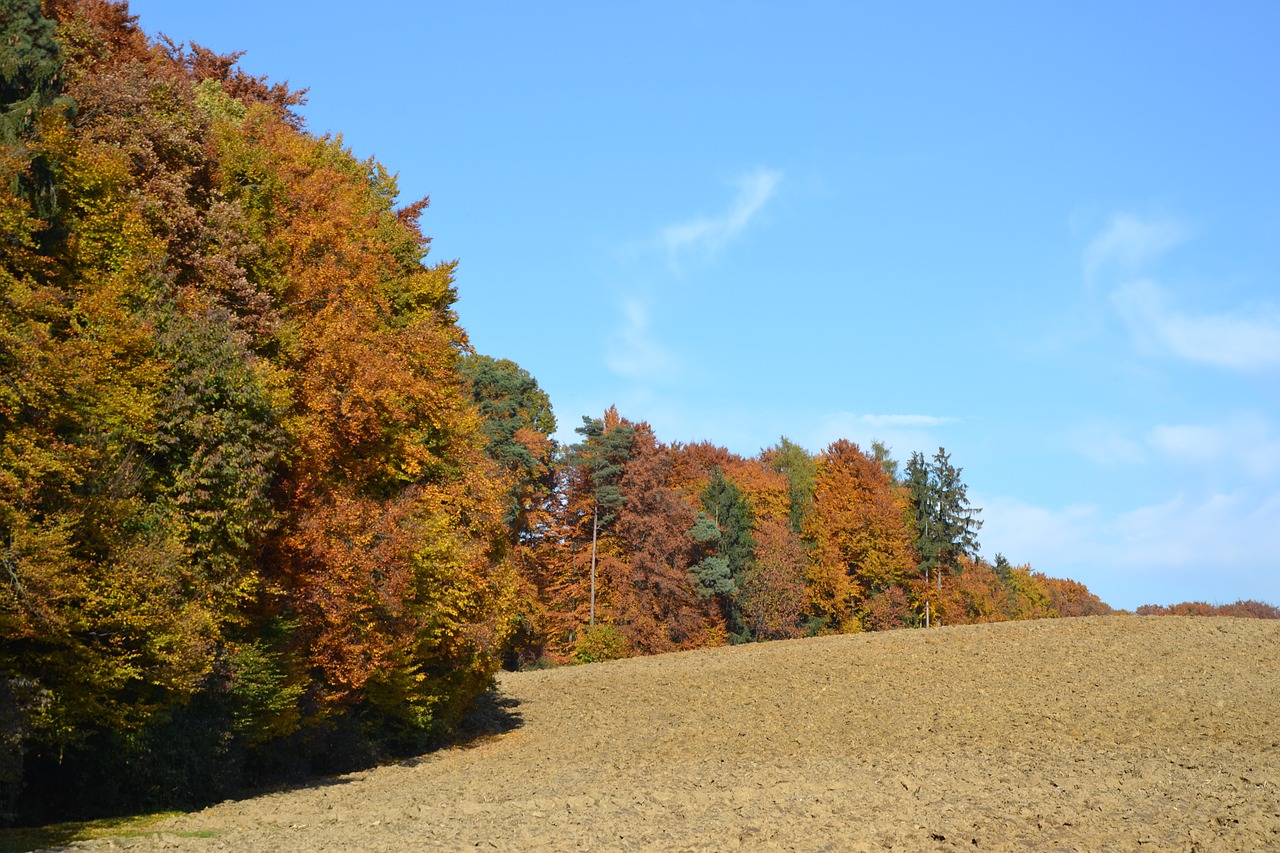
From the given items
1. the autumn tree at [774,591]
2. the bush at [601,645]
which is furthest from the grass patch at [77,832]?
the autumn tree at [774,591]

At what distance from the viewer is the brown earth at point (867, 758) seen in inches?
671

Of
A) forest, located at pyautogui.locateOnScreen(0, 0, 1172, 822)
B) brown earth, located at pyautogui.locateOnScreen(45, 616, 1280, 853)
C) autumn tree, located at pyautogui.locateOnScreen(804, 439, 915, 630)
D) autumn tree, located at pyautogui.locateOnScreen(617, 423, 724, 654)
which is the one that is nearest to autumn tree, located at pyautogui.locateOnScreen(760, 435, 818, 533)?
autumn tree, located at pyautogui.locateOnScreen(804, 439, 915, 630)

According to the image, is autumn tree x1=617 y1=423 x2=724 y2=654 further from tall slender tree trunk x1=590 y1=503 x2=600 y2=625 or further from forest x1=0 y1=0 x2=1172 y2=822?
forest x1=0 y1=0 x2=1172 y2=822

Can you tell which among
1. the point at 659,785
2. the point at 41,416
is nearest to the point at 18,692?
the point at 41,416

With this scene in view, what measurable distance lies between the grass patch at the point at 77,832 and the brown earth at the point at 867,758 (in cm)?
69

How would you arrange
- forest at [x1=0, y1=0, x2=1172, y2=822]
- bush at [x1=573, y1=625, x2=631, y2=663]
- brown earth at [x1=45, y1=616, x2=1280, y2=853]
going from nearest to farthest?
1. brown earth at [x1=45, y1=616, x2=1280, y2=853]
2. forest at [x1=0, y1=0, x2=1172, y2=822]
3. bush at [x1=573, y1=625, x2=631, y2=663]

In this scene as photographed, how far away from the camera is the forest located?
61.2ft

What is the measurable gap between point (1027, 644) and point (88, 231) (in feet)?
123

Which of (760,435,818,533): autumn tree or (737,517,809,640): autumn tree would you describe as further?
(760,435,818,533): autumn tree

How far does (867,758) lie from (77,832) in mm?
18064

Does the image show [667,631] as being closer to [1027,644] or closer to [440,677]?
[1027,644]

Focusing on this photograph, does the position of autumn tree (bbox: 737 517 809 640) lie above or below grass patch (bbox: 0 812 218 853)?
above

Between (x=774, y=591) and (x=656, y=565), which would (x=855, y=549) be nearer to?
(x=774, y=591)

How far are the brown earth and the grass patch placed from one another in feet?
2.27
